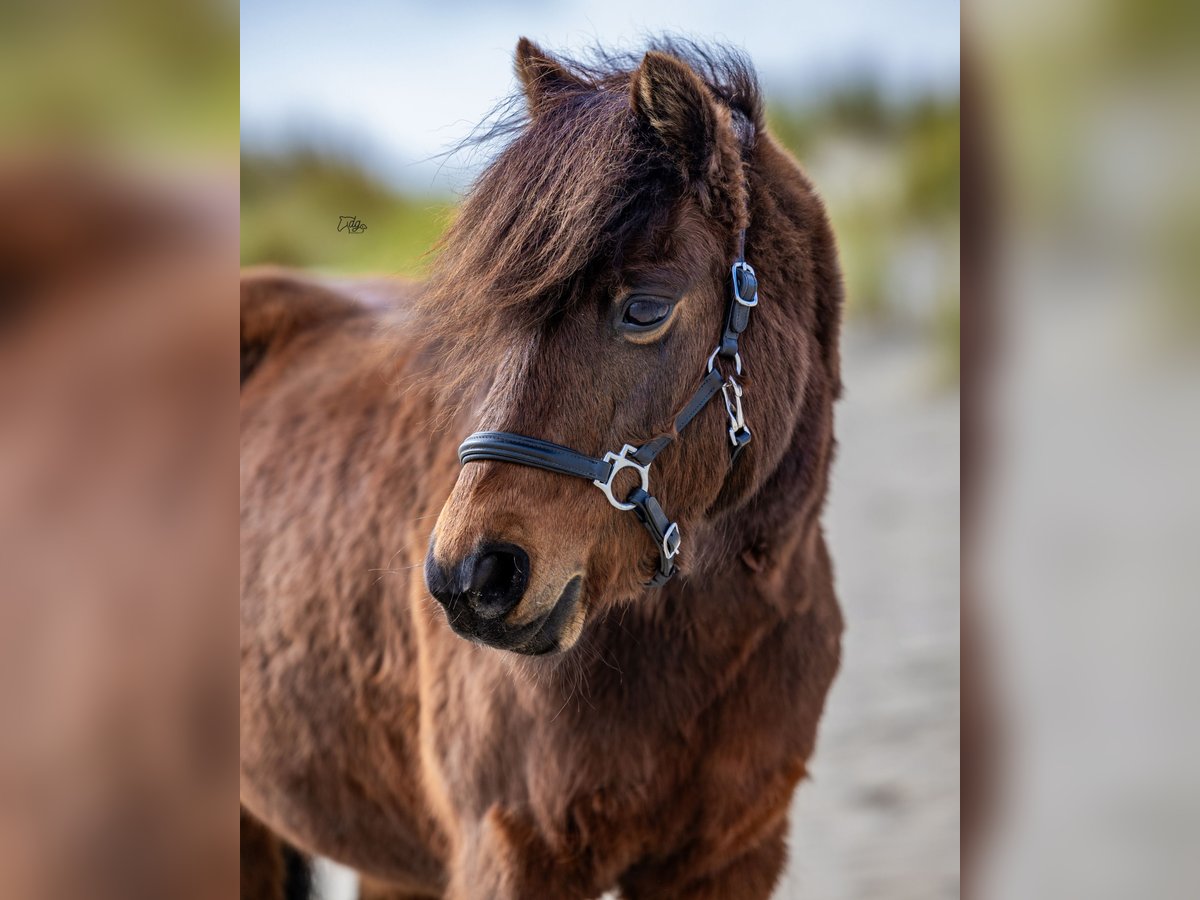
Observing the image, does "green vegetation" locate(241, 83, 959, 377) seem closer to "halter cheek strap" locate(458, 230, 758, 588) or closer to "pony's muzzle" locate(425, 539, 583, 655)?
"halter cheek strap" locate(458, 230, 758, 588)

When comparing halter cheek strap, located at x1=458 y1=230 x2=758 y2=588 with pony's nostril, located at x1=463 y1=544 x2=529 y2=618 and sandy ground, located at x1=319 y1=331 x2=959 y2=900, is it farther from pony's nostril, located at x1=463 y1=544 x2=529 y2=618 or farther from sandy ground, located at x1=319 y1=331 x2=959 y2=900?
sandy ground, located at x1=319 y1=331 x2=959 y2=900

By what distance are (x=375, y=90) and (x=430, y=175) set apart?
166 mm

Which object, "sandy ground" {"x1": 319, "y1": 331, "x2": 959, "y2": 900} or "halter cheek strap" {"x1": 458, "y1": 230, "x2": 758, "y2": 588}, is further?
"sandy ground" {"x1": 319, "y1": 331, "x2": 959, "y2": 900}

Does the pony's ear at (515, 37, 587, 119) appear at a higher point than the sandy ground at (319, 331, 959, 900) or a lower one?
higher

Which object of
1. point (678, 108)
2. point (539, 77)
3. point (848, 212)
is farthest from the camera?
point (848, 212)

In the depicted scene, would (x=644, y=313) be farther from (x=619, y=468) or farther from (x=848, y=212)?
(x=848, y=212)

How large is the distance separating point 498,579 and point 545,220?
0.40 metres

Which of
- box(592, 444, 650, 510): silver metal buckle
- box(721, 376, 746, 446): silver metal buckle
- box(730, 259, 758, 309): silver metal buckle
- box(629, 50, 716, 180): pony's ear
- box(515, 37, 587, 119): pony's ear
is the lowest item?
box(592, 444, 650, 510): silver metal buckle

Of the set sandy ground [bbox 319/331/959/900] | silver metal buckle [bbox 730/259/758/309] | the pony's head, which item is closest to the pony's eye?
the pony's head

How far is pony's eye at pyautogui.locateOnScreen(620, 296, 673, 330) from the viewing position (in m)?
1.13

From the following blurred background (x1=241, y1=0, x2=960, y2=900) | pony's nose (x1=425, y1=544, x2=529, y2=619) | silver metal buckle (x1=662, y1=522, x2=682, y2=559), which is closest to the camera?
pony's nose (x1=425, y1=544, x2=529, y2=619)

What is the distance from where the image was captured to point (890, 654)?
171cm

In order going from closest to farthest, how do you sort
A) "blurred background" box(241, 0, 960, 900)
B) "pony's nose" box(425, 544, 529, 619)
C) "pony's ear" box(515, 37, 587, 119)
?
"pony's nose" box(425, 544, 529, 619), "pony's ear" box(515, 37, 587, 119), "blurred background" box(241, 0, 960, 900)

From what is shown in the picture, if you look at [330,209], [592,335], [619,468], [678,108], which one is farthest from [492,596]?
[330,209]
